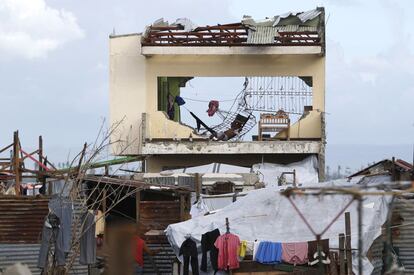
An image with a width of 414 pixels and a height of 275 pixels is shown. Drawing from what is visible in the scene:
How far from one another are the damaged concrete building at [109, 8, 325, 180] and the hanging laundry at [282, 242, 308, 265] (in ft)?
34.6

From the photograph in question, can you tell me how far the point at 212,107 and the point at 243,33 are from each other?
2.63 metres

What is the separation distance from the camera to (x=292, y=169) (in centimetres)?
2509

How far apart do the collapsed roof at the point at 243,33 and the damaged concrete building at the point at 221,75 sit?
0.03m

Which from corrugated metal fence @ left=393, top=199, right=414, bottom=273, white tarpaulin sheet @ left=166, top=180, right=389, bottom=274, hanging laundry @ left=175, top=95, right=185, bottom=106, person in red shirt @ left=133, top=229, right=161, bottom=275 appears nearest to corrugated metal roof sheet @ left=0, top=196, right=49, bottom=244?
person in red shirt @ left=133, top=229, right=161, bottom=275

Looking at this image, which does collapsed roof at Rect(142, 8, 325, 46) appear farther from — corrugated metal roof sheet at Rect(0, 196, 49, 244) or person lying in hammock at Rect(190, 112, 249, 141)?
corrugated metal roof sheet at Rect(0, 196, 49, 244)

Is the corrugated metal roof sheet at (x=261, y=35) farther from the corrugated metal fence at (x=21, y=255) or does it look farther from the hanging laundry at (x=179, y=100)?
the corrugated metal fence at (x=21, y=255)

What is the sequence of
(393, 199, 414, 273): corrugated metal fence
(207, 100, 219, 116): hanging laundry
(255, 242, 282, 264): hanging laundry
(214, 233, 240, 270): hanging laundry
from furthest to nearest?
(207, 100, 219, 116): hanging laundry
(393, 199, 414, 273): corrugated metal fence
(214, 233, 240, 270): hanging laundry
(255, 242, 282, 264): hanging laundry

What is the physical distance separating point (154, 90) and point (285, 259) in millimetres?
12595

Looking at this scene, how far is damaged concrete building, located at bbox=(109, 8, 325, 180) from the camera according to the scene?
26719mm

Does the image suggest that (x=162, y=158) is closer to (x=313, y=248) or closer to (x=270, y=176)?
(x=270, y=176)

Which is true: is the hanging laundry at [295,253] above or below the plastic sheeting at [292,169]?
below

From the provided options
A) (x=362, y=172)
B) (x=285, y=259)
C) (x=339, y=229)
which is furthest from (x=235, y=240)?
(x=362, y=172)

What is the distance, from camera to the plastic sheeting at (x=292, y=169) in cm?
2386

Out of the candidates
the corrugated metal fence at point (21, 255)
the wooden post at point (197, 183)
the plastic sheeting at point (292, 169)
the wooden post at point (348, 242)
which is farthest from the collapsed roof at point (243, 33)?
the wooden post at point (348, 242)
